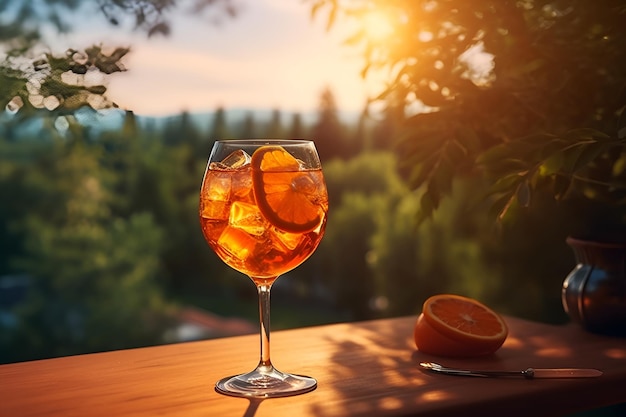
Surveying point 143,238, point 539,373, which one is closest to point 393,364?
point 539,373

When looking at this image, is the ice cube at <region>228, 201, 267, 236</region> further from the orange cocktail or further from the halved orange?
the halved orange

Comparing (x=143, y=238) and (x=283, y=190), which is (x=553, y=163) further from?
(x=143, y=238)

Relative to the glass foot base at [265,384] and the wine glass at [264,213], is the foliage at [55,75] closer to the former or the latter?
the wine glass at [264,213]

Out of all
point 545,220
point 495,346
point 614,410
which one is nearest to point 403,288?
point 545,220

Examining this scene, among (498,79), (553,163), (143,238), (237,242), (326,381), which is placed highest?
(498,79)

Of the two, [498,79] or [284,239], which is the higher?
[498,79]

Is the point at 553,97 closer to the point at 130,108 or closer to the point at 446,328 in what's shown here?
the point at 446,328

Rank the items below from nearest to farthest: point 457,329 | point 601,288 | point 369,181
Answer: point 457,329 → point 601,288 → point 369,181

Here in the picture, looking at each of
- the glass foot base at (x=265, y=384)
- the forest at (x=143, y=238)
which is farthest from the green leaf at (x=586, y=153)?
the forest at (x=143, y=238)

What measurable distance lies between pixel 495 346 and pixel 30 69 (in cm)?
100

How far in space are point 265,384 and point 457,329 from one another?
0.40 meters

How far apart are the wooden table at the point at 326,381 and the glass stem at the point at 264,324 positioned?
3.3 inches

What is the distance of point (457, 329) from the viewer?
1.48 meters

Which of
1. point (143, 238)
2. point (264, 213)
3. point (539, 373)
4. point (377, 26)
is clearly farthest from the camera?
point (143, 238)
